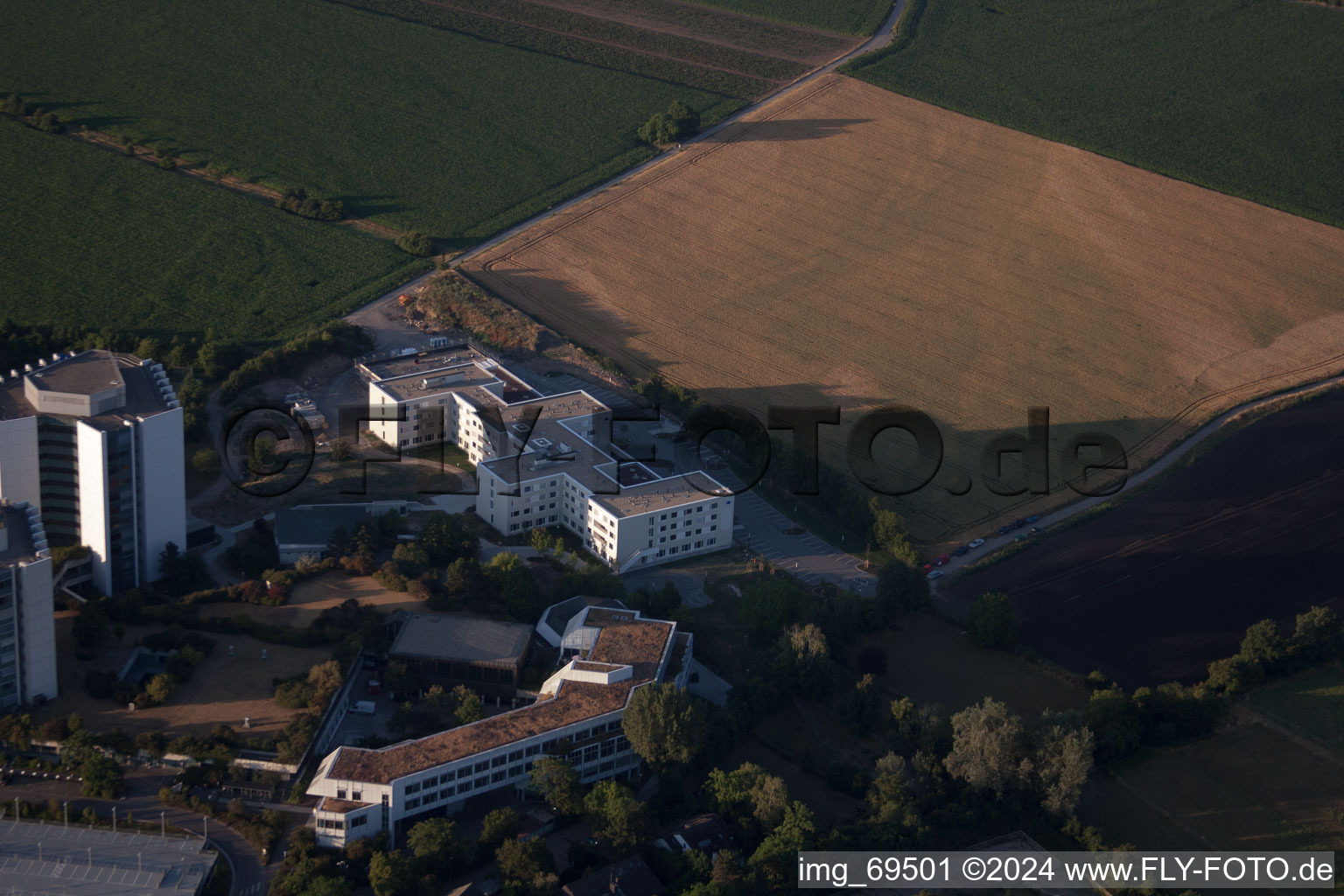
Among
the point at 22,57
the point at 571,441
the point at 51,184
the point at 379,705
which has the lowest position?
the point at 379,705

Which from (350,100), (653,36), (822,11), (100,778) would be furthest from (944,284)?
(100,778)

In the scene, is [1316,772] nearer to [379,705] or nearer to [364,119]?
[379,705]

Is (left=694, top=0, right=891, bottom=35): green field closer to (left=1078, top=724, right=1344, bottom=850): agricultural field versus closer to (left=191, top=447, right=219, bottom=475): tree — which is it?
(left=191, top=447, right=219, bottom=475): tree

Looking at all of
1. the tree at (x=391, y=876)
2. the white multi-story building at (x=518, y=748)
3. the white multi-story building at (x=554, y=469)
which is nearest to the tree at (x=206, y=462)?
the white multi-story building at (x=554, y=469)

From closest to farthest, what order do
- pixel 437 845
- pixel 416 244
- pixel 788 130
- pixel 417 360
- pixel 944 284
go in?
1. pixel 437 845
2. pixel 417 360
3. pixel 944 284
4. pixel 416 244
5. pixel 788 130

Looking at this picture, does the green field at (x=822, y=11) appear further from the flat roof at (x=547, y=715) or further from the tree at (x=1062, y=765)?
the tree at (x=1062, y=765)

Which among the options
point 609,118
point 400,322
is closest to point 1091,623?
point 400,322

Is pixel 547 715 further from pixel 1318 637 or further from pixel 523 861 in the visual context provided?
pixel 1318 637
